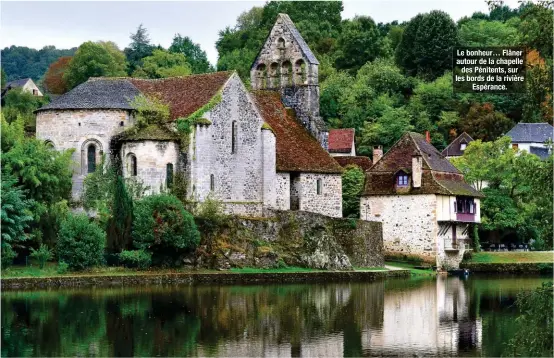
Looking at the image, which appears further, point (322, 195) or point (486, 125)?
point (486, 125)

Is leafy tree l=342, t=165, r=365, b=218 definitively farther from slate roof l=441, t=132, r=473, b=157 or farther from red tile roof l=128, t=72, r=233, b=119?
slate roof l=441, t=132, r=473, b=157

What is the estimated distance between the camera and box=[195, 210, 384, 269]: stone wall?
64.3m

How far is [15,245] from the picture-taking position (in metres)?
58.4

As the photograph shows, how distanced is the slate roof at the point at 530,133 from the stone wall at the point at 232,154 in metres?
42.4

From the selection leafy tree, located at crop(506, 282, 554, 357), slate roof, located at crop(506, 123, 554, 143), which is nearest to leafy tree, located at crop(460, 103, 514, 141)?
slate roof, located at crop(506, 123, 554, 143)

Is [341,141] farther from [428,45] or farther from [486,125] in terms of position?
[428,45]

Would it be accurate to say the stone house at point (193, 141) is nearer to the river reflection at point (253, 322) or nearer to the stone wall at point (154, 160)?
the stone wall at point (154, 160)

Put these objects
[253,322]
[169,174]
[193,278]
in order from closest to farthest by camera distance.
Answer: [253,322] → [193,278] → [169,174]

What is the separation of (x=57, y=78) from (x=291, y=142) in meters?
49.8

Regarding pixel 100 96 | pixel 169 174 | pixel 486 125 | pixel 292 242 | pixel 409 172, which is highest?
pixel 486 125

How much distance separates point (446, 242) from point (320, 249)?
13.4 meters


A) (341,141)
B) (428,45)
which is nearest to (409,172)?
(341,141)

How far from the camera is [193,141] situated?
6831 cm

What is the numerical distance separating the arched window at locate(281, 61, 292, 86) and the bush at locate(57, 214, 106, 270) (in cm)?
2541
